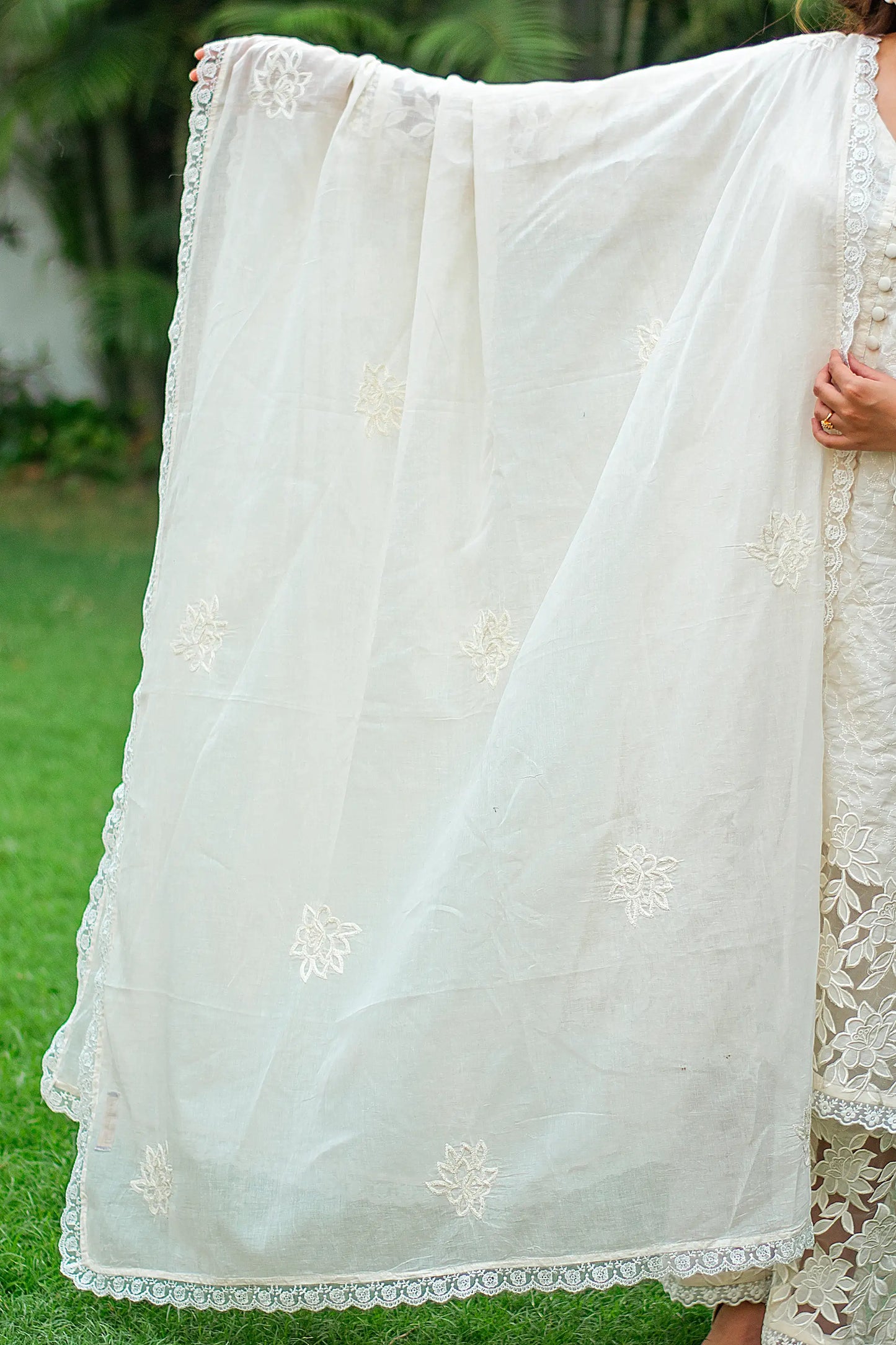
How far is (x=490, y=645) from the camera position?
1.53 m

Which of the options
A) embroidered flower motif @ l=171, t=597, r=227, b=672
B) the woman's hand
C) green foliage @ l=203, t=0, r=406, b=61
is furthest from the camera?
green foliage @ l=203, t=0, r=406, b=61

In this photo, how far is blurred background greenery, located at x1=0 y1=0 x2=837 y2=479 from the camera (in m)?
5.42

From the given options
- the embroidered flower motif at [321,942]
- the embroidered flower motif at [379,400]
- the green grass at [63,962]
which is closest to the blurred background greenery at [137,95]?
the green grass at [63,962]

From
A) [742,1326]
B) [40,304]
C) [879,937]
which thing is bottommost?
[742,1326]

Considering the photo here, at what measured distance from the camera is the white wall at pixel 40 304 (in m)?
6.87

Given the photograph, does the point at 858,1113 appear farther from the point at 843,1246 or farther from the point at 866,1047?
the point at 843,1246

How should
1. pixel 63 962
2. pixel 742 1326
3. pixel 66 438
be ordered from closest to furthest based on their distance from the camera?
pixel 742 1326
pixel 63 962
pixel 66 438

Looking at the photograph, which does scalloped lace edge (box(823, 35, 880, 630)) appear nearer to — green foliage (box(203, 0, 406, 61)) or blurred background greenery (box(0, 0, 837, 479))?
blurred background greenery (box(0, 0, 837, 479))

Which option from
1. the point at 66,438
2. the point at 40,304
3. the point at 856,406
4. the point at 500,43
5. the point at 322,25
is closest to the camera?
the point at 856,406

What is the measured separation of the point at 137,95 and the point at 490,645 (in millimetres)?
5639

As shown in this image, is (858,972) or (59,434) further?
(59,434)

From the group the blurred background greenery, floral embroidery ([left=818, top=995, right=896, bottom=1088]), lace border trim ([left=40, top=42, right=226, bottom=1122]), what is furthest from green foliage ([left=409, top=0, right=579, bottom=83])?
floral embroidery ([left=818, top=995, right=896, bottom=1088])

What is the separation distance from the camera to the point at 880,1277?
1.48 m

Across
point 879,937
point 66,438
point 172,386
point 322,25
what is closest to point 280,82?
point 172,386
